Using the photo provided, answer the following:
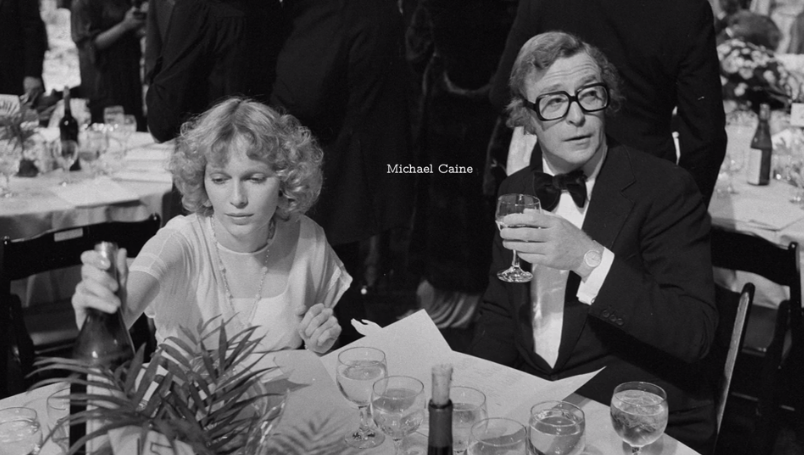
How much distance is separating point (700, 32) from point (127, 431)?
2.38m

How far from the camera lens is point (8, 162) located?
10.9ft

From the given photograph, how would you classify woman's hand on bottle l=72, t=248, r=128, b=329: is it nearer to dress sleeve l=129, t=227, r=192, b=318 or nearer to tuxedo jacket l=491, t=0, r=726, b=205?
dress sleeve l=129, t=227, r=192, b=318

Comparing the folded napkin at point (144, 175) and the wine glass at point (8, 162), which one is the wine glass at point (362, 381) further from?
the wine glass at point (8, 162)

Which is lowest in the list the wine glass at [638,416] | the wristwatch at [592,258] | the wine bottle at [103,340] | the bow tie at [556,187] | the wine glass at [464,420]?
the wine glass at [464,420]

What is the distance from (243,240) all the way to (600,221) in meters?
→ 0.97

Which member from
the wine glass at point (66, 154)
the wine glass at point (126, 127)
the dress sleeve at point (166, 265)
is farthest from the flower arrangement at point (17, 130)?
the dress sleeve at point (166, 265)

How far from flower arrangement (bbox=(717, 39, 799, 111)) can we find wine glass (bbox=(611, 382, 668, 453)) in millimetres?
2784

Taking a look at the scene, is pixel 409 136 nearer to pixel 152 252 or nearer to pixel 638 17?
pixel 638 17

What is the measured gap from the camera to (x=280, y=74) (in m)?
3.00

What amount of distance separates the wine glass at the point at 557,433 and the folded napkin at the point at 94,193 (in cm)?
236

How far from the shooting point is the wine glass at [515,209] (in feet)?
6.91

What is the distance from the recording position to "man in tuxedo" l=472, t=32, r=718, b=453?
189 cm

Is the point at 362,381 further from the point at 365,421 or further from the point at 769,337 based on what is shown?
the point at 769,337

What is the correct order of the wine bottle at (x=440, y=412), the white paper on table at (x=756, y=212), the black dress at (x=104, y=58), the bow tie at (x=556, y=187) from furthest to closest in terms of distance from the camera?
the black dress at (x=104, y=58) < the white paper on table at (x=756, y=212) < the bow tie at (x=556, y=187) < the wine bottle at (x=440, y=412)
